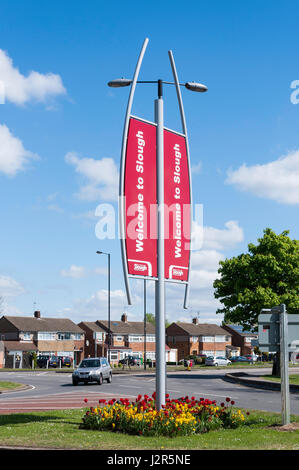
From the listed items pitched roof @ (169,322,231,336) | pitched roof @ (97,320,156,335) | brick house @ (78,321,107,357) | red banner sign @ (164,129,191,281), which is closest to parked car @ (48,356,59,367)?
brick house @ (78,321,107,357)

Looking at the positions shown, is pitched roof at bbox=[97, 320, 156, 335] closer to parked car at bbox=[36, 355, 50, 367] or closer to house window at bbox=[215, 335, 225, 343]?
house window at bbox=[215, 335, 225, 343]

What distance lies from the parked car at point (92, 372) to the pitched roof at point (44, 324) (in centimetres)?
6354

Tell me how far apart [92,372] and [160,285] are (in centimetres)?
2090

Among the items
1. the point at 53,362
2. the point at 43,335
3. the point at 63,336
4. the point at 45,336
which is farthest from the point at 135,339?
the point at 53,362

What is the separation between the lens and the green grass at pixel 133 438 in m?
10.6

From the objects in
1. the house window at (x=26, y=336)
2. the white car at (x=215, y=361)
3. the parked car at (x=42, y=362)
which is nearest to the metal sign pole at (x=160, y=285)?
the white car at (x=215, y=361)

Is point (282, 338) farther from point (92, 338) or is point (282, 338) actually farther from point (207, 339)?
point (207, 339)

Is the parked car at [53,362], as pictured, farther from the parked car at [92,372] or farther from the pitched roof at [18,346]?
the parked car at [92,372]

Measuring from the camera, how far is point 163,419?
1217 centimetres

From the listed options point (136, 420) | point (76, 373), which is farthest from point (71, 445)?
point (76, 373)

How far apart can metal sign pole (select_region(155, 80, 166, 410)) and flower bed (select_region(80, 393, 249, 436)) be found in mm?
520
